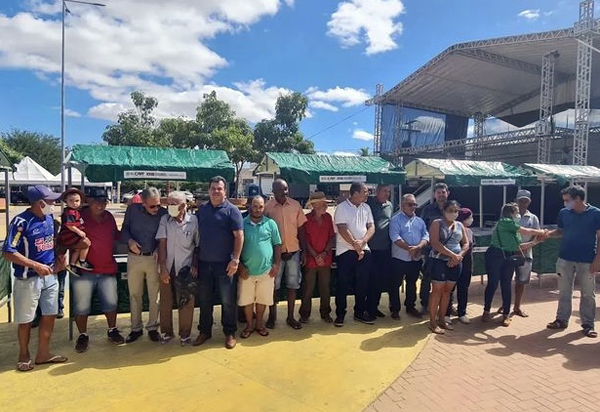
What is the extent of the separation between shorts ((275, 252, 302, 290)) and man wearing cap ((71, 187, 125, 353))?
1.76 m

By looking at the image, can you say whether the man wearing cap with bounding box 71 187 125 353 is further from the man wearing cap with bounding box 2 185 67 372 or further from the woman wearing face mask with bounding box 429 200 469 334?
the woman wearing face mask with bounding box 429 200 469 334

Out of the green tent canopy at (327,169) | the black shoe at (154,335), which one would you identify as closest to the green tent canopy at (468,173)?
the green tent canopy at (327,169)

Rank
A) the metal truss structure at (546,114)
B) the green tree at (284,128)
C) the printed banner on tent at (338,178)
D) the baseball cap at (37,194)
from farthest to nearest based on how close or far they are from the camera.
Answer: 1. the green tree at (284,128)
2. the metal truss structure at (546,114)
3. the printed banner on tent at (338,178)
4. the baseball cap at (37,194)

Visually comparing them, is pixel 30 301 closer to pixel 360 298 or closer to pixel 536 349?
pixel 360 298

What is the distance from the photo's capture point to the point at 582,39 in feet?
58.5

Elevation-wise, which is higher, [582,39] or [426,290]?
[582,39]

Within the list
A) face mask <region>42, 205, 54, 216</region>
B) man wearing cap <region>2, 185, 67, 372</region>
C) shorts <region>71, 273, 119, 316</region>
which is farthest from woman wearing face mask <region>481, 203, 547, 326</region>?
face mask <region>42, 205, 54, 216</region>

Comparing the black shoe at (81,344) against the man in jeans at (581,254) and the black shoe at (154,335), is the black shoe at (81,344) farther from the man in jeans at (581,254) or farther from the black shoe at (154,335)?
the man in jeans at (581,254)

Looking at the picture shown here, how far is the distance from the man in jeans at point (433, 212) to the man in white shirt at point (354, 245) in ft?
2.87

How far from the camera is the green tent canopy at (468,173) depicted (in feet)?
26.2

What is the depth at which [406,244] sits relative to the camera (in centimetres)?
488

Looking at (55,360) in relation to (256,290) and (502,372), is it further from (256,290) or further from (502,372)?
(502,372)

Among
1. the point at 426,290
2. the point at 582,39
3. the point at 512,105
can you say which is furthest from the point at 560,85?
the point at 426,290

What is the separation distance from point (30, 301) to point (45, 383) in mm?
697
